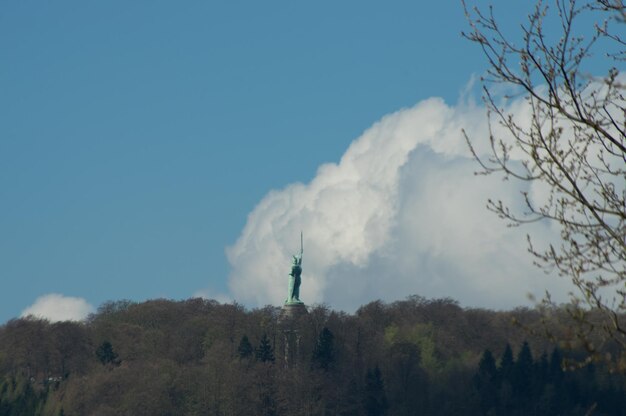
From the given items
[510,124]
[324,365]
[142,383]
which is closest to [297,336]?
[324,365]

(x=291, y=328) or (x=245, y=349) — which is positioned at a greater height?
(x=291, y=328)

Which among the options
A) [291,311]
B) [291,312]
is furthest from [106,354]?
[291,311]

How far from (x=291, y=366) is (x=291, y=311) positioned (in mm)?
11382

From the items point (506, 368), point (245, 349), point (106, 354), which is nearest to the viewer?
point (506, 368)

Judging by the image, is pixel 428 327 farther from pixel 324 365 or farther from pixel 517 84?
pixel 517 84

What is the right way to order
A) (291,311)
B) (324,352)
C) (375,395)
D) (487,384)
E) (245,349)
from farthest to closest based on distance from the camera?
(291,311) < (245,349) < (324,352) < (375,395) < (487,384)

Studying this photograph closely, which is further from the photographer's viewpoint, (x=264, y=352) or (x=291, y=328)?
(x=291, y=328)

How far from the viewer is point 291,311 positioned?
133m

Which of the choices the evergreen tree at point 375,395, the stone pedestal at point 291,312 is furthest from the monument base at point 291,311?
the evergreen tree at point 375,395

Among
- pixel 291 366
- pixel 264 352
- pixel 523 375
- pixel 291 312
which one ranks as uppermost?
pixel 291 312

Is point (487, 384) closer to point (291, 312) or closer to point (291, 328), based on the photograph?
point (291, 328)

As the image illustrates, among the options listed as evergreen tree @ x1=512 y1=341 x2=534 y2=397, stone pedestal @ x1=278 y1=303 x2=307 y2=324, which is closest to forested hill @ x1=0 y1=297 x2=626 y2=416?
evergreen tree @ x1=512 y1=341 x2=534 y2=397

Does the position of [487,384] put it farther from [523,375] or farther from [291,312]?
[291,312]

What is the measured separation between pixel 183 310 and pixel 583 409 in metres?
40.7
